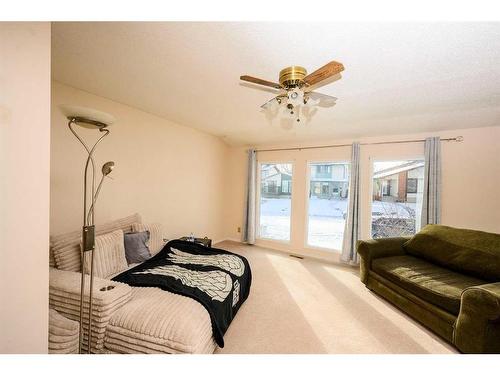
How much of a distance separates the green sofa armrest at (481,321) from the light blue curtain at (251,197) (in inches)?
143

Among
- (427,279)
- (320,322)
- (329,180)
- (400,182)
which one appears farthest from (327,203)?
(320,322)

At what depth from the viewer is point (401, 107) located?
104 inches

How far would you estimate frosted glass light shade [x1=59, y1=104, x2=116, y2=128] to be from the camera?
110 cm

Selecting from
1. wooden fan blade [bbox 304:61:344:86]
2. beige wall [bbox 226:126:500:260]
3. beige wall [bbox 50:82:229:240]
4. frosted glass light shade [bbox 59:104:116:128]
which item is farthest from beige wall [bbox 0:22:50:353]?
beige wall [bbox 226:126:500:260]

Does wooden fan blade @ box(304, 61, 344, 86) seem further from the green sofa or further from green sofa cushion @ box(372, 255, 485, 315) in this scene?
green sofa cushion @ box(372, 255, 485, 315)

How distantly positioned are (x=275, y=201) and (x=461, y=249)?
3.16 metres

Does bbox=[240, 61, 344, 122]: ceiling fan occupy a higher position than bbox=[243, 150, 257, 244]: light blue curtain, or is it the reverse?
bbox=[240, 61, 344, 122]: ceiling fan

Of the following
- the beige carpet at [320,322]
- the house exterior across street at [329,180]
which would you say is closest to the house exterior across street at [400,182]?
the house exterior across street at [329,180]

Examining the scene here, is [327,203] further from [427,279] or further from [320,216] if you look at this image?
[427,279]

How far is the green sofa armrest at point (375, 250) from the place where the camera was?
114 inches

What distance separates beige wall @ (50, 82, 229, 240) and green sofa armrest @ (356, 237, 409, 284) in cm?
305

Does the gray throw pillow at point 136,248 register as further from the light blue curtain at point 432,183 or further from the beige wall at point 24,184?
the light blue curtain at point 432,183

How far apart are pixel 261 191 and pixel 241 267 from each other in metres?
2.74
